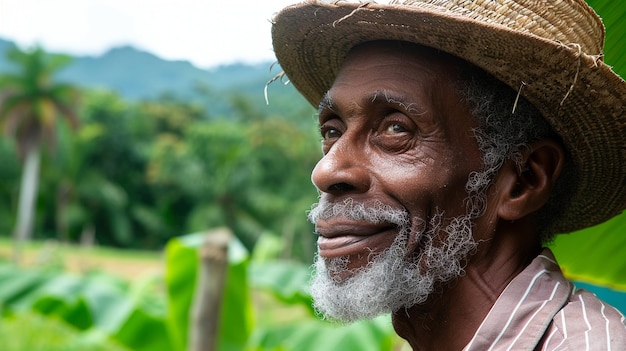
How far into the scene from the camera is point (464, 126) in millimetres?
1718

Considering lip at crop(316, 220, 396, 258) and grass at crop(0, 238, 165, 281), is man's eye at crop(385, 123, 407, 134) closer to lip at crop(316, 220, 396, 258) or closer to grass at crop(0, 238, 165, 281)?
lip at crop(316, 220, 396, 258)

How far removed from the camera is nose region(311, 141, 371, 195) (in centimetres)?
168

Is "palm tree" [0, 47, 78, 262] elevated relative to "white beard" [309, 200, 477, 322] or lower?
lower

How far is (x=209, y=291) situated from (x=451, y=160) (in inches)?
109

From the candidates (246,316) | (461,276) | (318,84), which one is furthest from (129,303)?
(461,276)

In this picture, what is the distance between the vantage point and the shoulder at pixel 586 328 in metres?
1.41

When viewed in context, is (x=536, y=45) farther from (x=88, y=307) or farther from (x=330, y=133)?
(x=88, y=307)

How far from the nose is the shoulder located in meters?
0.47

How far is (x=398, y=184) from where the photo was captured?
166 cm

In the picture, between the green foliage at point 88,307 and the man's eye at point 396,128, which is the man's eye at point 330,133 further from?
the green foliage at point 88,307

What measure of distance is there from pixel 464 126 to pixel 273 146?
4292 cm

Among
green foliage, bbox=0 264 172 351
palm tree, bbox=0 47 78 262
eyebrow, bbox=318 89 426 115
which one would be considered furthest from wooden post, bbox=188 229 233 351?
palm tree, bbox=0 47 78 262

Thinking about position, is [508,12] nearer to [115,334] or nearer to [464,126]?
[464,126]

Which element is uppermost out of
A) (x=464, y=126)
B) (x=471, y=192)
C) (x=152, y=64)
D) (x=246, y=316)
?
(x=464, y=126)
